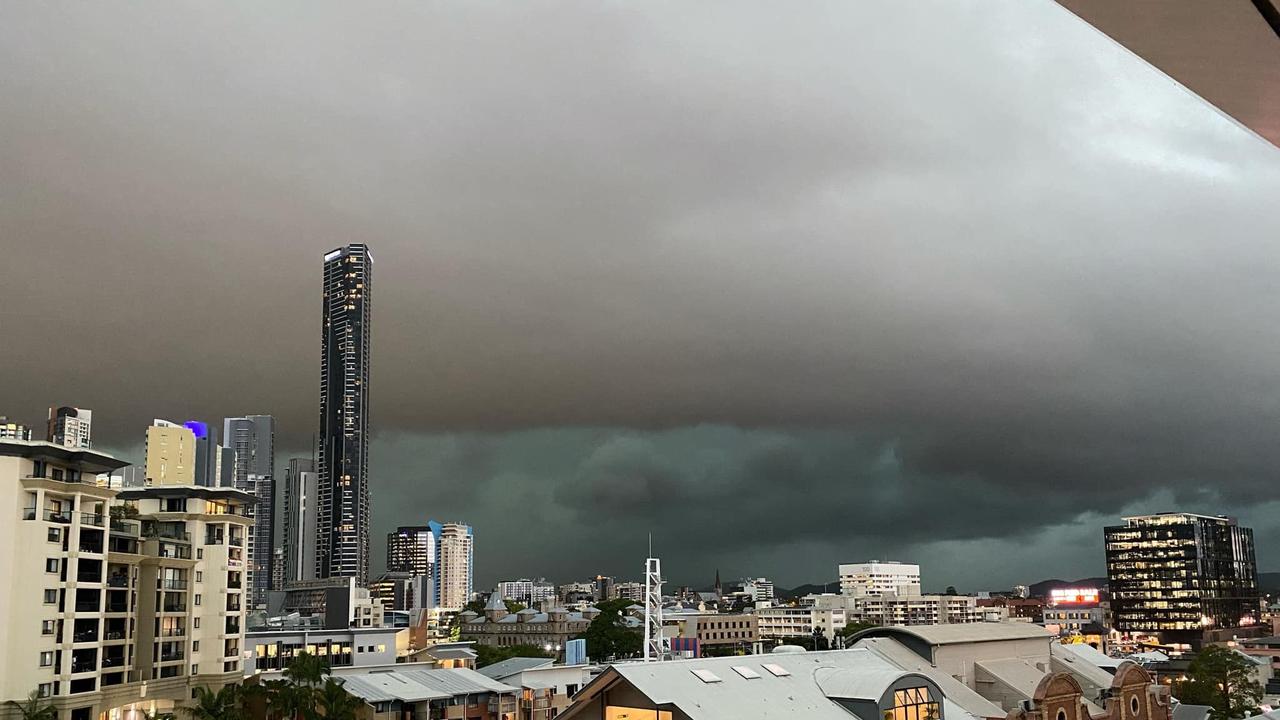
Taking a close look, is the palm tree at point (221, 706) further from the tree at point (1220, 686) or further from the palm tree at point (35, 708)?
the tree at point (1220, 686)

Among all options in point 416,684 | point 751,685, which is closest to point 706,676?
point 751,685

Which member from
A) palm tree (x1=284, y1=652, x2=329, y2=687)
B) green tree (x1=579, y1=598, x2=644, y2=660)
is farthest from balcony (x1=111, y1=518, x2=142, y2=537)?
green tree (x1=579, y1=598, x2=644, y2=660)

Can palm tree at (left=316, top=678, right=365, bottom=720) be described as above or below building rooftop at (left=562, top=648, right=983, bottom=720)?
below

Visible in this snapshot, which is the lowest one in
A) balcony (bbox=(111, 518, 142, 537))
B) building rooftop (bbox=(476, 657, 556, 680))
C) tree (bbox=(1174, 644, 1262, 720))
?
tree (bbox=(1174, 644, 1262, 720))

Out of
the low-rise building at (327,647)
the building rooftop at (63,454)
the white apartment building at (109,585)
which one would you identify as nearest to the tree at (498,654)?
the low-rise building at (327,647)

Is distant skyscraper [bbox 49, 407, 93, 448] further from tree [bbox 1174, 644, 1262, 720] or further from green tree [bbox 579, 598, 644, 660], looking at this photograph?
tree [bbox 1174, 644, 1262, 720]

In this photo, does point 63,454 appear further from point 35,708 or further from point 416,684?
point 416,684

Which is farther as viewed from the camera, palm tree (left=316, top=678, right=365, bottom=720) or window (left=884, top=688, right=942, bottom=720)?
palm tree (left=316, top=678, right=365, bottom=720)

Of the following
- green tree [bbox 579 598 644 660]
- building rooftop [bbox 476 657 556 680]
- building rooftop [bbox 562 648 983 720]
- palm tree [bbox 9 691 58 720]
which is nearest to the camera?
building rooftop [bbox 562 648 983 720]
